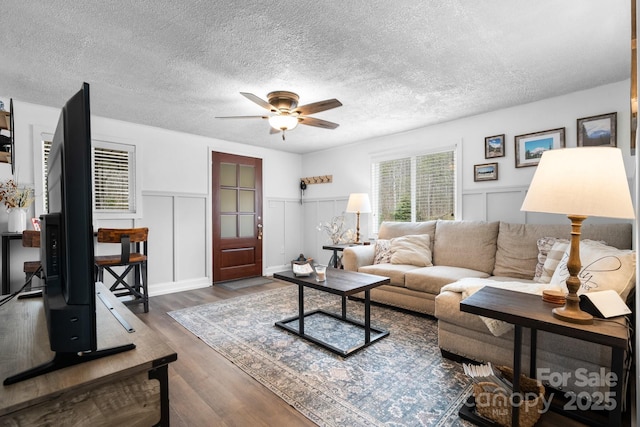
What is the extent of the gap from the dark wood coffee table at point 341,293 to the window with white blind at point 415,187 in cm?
178

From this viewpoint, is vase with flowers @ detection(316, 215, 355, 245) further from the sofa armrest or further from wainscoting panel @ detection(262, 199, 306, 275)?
the sofa armrest

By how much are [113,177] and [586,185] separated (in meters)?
4.44

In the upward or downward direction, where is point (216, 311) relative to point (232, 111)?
downward

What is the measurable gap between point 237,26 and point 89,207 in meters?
1.61

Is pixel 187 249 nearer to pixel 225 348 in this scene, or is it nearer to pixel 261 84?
pixel 225 348

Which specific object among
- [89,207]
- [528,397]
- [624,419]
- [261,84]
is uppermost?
[261,84]

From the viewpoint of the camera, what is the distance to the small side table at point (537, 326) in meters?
1.21

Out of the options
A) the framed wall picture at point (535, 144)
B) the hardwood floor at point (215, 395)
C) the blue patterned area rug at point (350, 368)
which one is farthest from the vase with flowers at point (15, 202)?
the framed wall picture at point (535, 144)

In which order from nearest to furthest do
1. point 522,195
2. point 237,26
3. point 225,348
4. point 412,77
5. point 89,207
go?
point 89,207 → point 237,26 → point 225,348 → point 412,77 → point 522,195


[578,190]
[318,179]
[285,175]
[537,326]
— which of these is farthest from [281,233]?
[578,190]

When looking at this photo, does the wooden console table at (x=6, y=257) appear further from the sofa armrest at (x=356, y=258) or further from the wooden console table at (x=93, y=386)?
the sofa armrest at (x=356, y=258)

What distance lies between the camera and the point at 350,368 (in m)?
2.04

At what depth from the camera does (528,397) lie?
5.05ft

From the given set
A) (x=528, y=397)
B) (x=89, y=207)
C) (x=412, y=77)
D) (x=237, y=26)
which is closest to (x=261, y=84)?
(x=237, y=26)
